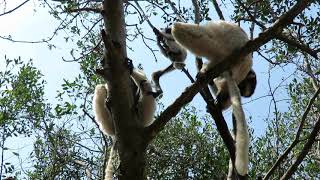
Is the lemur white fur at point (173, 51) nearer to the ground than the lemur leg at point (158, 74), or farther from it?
farther from it

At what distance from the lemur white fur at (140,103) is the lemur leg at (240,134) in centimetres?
111

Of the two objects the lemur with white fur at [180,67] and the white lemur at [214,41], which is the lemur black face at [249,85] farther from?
the white lemur at [214,41]

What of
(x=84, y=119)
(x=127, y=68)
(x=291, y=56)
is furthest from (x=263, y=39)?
(x=84, y=119)

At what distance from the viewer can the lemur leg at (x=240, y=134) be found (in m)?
3.82

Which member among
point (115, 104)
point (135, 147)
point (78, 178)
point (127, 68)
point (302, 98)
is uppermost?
point (302, 98)


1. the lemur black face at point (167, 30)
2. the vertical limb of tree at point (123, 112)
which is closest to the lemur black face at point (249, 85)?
the lemur black face at point (167, 30)

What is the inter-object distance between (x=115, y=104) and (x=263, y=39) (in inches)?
50.5

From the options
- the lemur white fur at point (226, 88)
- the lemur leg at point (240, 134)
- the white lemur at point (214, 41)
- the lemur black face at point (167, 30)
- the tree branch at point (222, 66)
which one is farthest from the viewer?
the lemur black face at point (167, 30)

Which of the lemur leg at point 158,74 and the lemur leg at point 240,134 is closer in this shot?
the lemur leg at point 240,134

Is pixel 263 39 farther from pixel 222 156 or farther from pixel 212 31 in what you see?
pixel 222 156

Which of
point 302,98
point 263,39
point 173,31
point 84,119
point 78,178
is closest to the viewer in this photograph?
point 263,39

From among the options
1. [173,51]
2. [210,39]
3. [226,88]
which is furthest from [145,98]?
[210,39]

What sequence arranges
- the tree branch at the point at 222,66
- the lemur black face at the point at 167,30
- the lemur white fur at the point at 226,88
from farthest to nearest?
the lemur black face at the point at 167,30 < the lemur white fur at the point at 226,88 < the tree branch at the point at 222,66

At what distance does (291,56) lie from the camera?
271 inches
